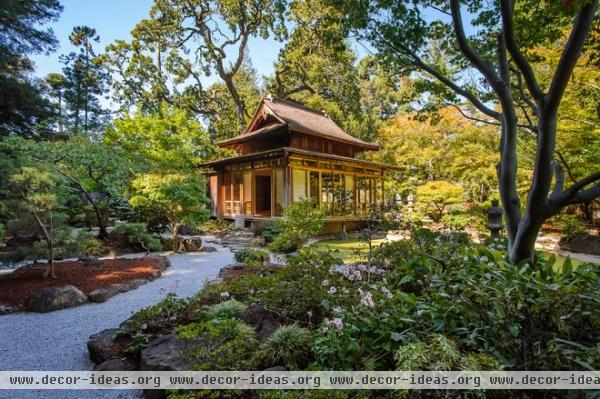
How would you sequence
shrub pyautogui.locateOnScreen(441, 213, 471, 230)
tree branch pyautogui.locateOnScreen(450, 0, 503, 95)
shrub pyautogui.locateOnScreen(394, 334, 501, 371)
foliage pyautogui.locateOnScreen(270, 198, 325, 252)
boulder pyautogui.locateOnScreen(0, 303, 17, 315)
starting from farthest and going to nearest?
A: shrub pyautogui.locateOnScreen(441, 213, 471, 230) → foliage pyautogui.locateOnScreen(270, 198, 325, 252) → boulder pyautogui.locateOnScreen(0, 303, 17, 315) → tree branch pyautogui.locateOnScreen(450, 0, 503, 95) → shrub pyautogui.locateOnScreen(394, 334, 501, 371)

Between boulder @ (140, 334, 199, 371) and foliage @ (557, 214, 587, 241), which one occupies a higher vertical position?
foliage @ (557, 214, 587, 241)

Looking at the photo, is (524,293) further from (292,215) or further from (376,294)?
(292,215)

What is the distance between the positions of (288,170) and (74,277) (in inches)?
320

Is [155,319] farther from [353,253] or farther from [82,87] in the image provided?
[82,87]

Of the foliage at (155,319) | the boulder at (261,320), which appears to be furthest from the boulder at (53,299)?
the boulder at (261,320)

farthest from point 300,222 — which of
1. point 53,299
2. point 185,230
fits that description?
point 185,230

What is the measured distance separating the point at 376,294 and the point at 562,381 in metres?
1.41

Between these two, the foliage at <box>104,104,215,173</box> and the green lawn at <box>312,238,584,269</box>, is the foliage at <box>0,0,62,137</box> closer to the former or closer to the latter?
the foliage at <box>104,104,215,173</box>

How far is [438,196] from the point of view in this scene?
13992mm

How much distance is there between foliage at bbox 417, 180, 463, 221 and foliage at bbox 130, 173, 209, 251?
10451mm

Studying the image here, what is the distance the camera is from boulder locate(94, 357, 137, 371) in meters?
2.86

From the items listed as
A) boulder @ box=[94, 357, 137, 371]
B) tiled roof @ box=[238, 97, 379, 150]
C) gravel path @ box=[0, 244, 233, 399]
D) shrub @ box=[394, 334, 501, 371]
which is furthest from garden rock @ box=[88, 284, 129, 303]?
tiled roof @ box=[238, 97, 379, 150]

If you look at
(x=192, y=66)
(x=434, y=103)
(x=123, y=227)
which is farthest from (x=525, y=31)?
(x=192, y=66)

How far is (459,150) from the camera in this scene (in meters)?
15.8
